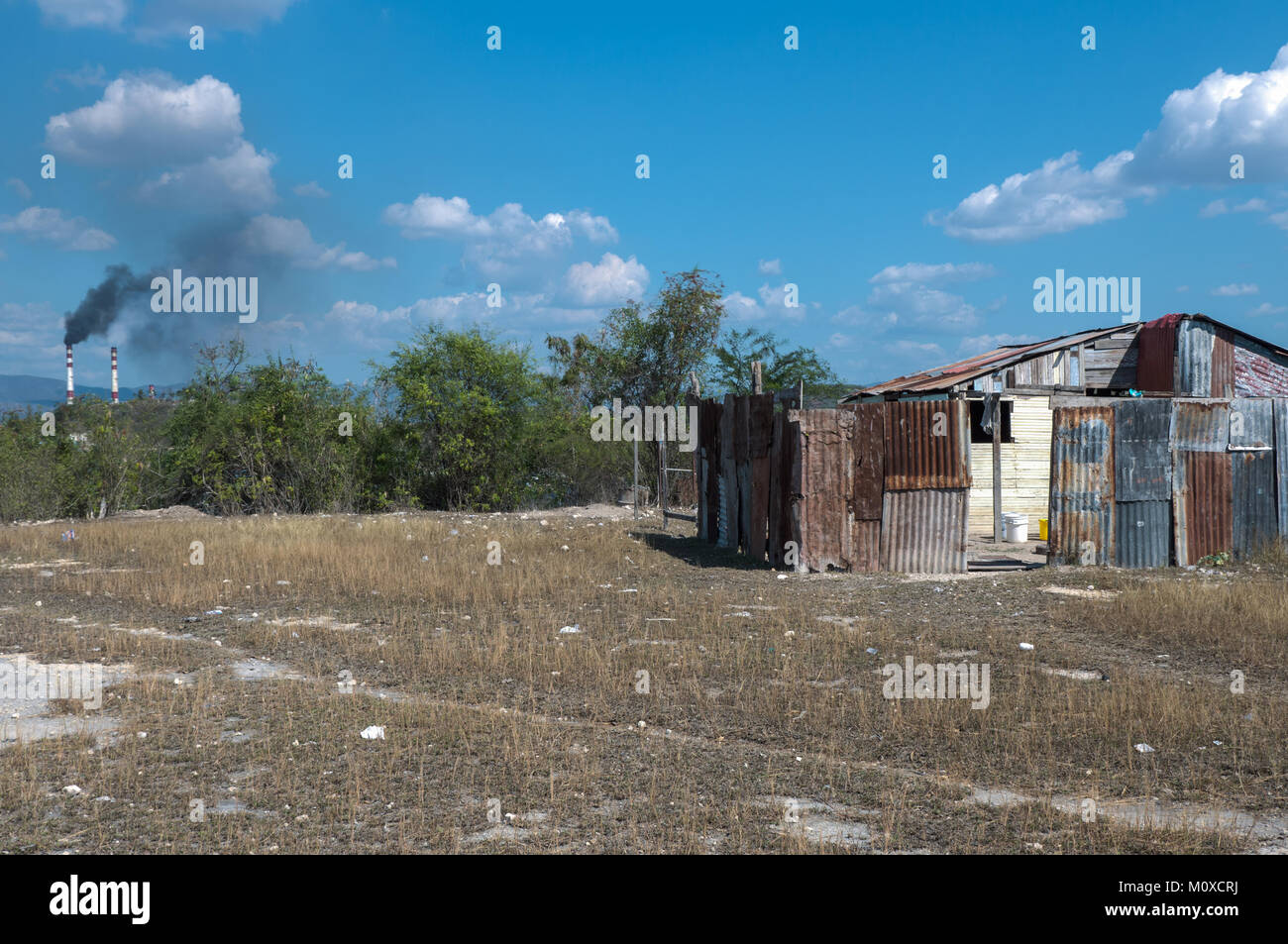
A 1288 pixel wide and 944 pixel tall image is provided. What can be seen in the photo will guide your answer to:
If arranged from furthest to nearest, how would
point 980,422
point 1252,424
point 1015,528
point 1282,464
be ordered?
point 1015,528 → point 980,422 → point 1282,464 → point 1252,424

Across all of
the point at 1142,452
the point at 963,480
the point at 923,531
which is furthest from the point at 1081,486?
the point at 923,531

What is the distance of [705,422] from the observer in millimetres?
18109

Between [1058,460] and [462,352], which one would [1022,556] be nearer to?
[1058,460]

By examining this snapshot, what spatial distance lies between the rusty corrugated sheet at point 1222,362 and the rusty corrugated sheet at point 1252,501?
21.5 ft

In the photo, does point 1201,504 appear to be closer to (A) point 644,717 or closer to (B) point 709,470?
(B) point 709,470

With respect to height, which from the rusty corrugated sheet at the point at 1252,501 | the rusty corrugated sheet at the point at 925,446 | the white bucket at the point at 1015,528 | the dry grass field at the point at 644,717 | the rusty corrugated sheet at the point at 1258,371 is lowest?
the dry grass field at the point at 644,717

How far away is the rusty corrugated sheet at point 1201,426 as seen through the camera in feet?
46.8

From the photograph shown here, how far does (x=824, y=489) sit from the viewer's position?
1369 cm

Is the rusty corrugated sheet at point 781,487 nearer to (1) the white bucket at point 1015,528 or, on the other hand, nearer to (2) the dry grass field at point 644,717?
(2) the dry grass field at point 644,717

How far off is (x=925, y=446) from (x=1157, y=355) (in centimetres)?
987

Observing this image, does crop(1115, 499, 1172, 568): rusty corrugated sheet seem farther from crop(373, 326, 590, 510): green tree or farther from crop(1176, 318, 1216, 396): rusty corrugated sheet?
crop(373, 326, 590, 510): green tree

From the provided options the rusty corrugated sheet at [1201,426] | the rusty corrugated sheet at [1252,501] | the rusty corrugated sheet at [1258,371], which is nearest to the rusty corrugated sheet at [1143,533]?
the rusty corrugated sheet at [1201,426]

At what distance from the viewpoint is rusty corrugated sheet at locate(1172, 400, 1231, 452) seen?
14250 millimetres
